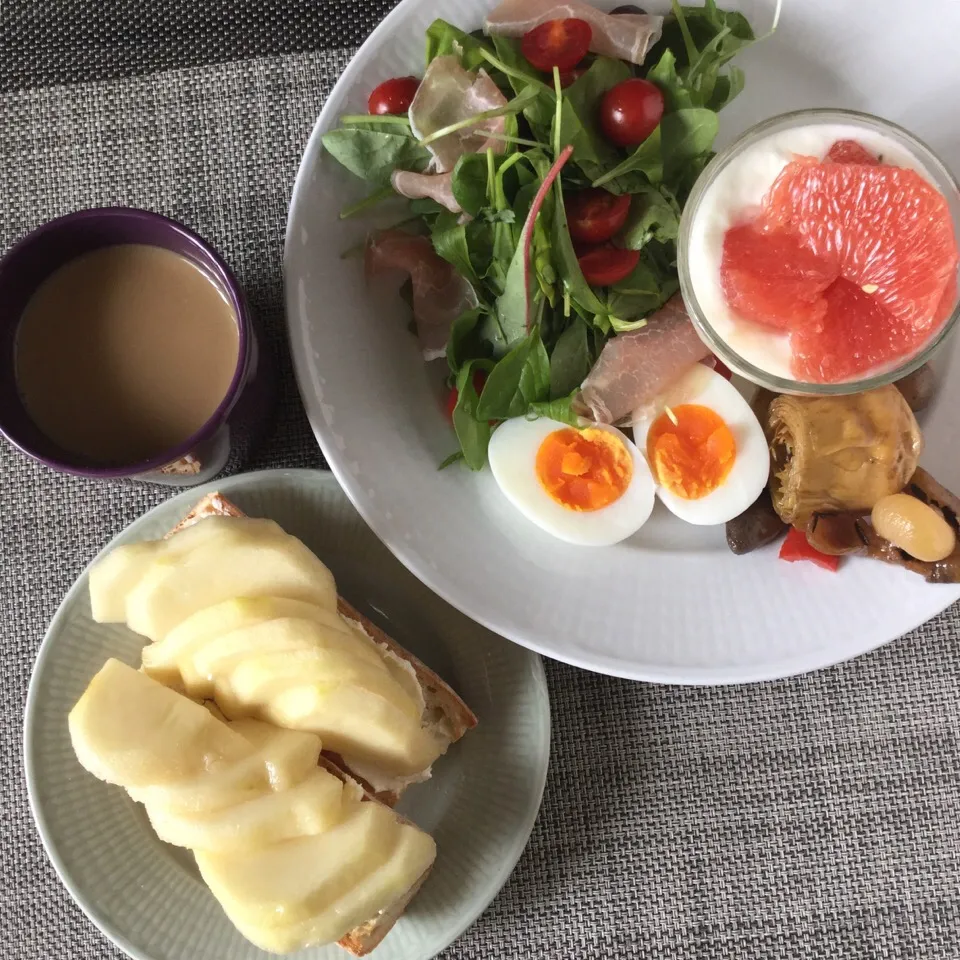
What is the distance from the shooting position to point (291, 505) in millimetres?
1194

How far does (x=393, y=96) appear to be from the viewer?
1062 millimetres

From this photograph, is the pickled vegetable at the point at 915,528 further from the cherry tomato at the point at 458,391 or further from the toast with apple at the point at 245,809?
the toast with apple at the point at 245,809

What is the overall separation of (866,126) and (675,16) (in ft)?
0.96

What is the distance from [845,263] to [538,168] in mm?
398

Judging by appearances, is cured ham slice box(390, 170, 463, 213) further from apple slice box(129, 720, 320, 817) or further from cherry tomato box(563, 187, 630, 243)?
apple slice box(129, 720, 320, 817)

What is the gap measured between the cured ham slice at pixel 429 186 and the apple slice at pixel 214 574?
485 mm

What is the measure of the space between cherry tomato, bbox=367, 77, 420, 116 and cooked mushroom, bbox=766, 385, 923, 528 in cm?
65

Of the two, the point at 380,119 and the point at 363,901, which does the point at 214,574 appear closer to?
the point at 363,901

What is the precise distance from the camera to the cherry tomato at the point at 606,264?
1.10 meters

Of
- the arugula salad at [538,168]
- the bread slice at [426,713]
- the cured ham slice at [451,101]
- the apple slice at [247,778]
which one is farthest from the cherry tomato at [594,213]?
the apple slice at [247,778]

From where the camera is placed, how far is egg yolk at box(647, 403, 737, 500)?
45.1 inches

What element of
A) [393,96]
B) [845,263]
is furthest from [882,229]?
[393,96]

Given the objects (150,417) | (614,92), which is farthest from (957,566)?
(150,417)

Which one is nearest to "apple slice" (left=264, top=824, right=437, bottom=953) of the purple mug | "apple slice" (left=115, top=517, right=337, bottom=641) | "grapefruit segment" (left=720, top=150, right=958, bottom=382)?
"apple slice" (left=115, top=517, right=337, bottom=641)
